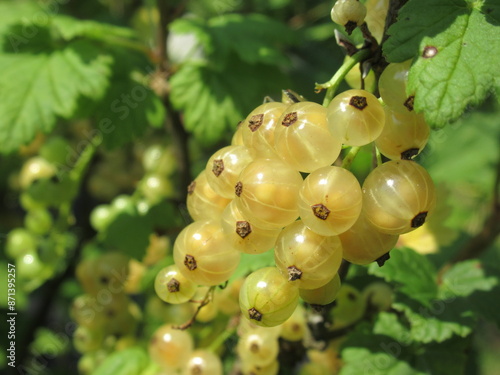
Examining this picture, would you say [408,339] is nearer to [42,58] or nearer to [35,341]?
[42,58]

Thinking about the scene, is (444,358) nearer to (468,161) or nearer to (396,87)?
(396,87)

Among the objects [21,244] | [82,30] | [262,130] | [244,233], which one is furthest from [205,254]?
[21,244]

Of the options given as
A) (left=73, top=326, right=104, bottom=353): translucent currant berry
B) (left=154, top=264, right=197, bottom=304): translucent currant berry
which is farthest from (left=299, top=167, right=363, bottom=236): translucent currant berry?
(left=73, top=326, right=104, bottom=353): translucent currant berry

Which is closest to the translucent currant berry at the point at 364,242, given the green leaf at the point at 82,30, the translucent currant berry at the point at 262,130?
the translucent currant berry at the point at 262,130

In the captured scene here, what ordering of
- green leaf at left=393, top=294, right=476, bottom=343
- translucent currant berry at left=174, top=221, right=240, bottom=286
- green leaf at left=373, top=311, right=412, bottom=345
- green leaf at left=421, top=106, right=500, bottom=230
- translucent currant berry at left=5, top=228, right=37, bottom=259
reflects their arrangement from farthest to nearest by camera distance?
green leaf at left=421, top=106, right=500, bottom=230
translucent currant berry at left=5, top=228, right=37, bottom=259
green leaf at left=373, top=311, right=412, bottom=345
green leaf at left=393, top=294, right=476, bottom=343
translucent currant berry at left=174, top=221, right=240, bottom=286

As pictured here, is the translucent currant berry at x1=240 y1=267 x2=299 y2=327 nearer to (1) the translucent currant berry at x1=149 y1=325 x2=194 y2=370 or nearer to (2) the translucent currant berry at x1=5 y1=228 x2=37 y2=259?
(1) the translucent currant berry at x1=149 y1=325 x2=194 y2=370
